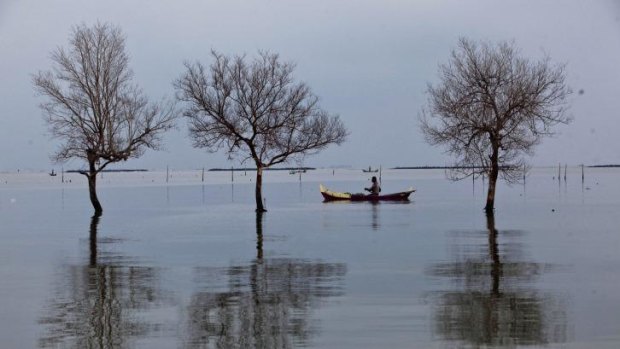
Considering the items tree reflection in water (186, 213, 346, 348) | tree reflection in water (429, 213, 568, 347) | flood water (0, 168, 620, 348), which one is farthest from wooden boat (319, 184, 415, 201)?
tree reflection in water (186, 213, 346, 348)

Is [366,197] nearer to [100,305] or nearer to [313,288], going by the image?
[313,288]

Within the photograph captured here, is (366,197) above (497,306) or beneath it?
above

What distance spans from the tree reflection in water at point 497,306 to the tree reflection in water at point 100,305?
4807mm

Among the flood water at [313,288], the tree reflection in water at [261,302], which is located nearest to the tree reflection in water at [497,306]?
the flood water at [313,288]

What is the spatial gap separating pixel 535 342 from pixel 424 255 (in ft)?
41.5

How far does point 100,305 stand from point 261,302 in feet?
9.52

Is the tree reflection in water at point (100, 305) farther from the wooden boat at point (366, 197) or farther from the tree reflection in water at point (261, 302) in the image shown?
the wooden boat at point (366, 197)

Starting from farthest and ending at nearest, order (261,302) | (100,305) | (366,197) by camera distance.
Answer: (366,197) → (261,302) → (100,305)

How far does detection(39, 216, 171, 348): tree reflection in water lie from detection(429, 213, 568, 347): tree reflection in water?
4807mm

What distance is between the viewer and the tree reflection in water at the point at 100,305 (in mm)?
12039

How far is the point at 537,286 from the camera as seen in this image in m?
17.2

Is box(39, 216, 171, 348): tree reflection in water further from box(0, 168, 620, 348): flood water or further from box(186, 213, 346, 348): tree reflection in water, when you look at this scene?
box(186, 213, 346, 348): tree reflection in water

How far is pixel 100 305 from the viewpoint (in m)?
15.1

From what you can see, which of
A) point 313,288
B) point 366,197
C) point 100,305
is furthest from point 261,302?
point 366,197
